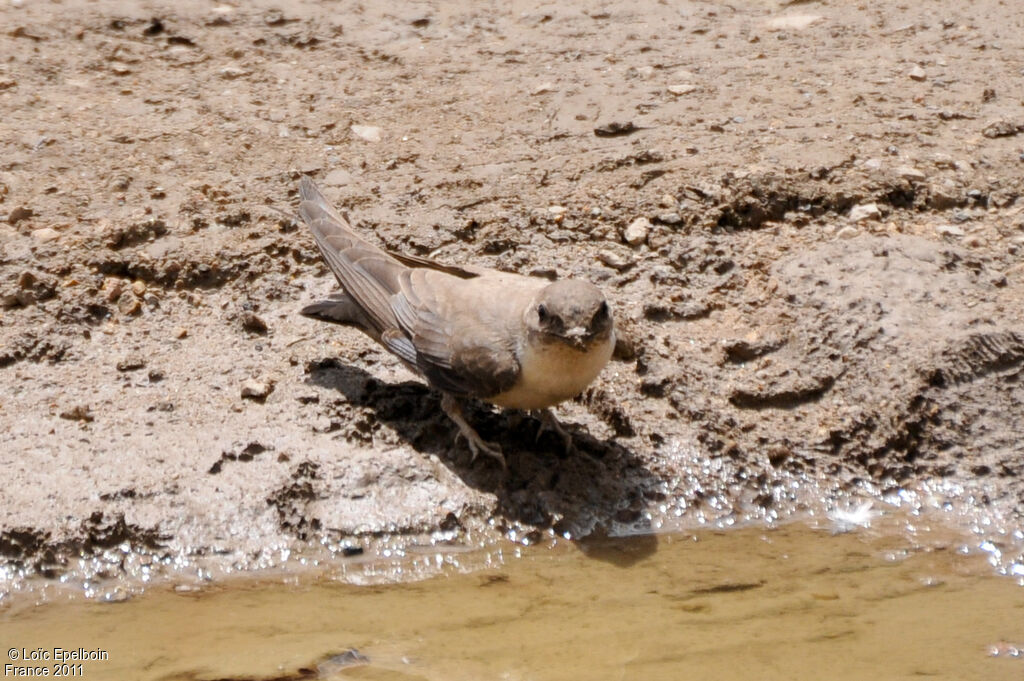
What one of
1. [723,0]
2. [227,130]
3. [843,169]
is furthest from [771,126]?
[227,130]

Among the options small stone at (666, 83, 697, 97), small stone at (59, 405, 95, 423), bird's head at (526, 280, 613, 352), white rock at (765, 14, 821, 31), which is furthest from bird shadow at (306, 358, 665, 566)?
white rock at (765, 14, 821, 31)

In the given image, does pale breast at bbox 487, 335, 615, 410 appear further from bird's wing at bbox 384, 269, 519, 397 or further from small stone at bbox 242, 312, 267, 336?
small stone at bbox 242, 312, 267, 336

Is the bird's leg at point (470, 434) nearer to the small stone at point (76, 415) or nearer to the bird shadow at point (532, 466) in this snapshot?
the bird shadow at point (532, 466)

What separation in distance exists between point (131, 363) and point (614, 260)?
2.26 meters

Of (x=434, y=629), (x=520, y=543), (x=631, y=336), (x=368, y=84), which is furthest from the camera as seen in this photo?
(x=368, y=84)

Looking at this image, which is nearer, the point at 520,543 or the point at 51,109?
the point at 520,543

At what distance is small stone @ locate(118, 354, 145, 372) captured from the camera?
587 cm

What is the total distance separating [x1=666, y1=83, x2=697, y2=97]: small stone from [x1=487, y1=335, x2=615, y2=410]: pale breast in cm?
277

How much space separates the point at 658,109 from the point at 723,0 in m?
1.55

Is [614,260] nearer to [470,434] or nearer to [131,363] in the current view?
[470,434]

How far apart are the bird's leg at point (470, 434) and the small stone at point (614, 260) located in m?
1.29

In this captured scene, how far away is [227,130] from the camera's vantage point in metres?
7.36

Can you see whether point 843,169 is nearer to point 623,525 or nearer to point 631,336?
point 631,336

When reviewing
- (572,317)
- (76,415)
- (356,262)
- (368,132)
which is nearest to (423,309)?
(356,262)
